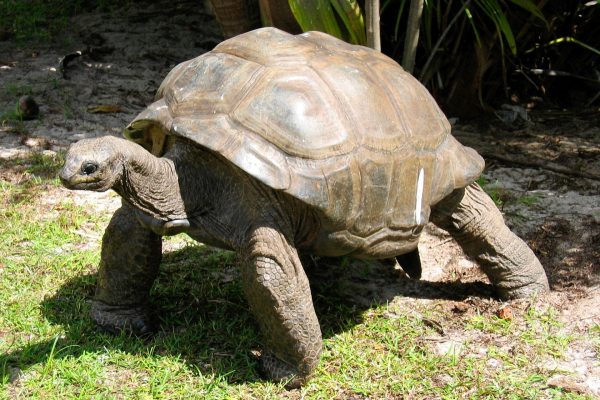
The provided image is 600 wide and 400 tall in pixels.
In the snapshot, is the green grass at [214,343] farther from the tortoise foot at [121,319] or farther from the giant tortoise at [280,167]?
the giant tortoise at [280,167]

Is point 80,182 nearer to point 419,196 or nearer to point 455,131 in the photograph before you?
point 419,196

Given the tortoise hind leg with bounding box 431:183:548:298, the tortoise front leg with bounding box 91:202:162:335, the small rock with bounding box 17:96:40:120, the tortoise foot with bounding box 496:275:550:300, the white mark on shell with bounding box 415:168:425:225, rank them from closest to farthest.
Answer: the white mark on shell with bounding box 415:168:425:225, the tortoise front leg with bounding box 91:202:162:335, the tortoise hind leg with bounding box 431:183:548:298, the tortoise foot with bounding box 496:275:550:300, the small rock with bounding box 17:96:40:120

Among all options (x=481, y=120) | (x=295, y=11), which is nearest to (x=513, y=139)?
(x=481, y=120)

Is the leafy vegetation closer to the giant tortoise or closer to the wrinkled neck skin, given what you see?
the giant tortoise

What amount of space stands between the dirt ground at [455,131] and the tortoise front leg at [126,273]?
1.36m

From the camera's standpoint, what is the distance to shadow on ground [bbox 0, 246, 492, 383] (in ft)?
12.8

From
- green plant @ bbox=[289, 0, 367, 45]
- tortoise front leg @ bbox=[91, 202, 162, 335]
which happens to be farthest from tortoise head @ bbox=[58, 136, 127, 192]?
green plant @ bbox=[289, 0, 367, 45]

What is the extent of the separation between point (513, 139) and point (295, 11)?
2.41 m

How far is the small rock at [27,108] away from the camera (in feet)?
22.9

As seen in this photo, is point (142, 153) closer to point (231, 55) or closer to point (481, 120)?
point (231, 55)

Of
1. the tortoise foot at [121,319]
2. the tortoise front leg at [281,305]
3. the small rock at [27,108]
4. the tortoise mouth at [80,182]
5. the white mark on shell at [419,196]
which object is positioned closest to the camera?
the tortoise mouth at [80,182]

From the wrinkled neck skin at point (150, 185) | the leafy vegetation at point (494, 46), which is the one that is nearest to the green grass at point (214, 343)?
the wrinkled neck skin at point (150, 185)

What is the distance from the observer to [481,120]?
7.40m

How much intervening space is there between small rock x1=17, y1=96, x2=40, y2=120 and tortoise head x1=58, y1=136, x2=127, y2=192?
4085 millimetres
